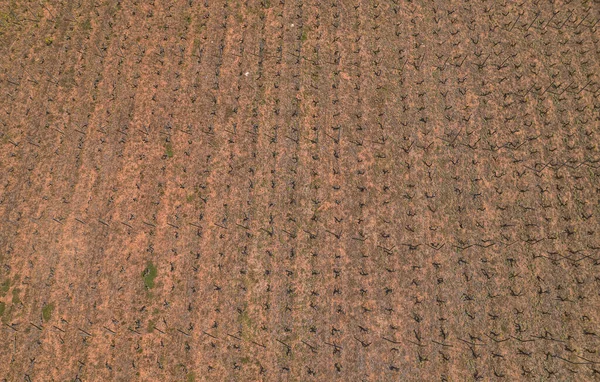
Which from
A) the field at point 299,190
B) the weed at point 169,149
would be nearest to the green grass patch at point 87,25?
the field at point 299,190

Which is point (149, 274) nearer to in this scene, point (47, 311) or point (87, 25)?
point (47, 311)

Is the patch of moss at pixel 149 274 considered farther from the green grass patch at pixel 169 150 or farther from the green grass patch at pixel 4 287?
the green grass patch at pixel 4 287

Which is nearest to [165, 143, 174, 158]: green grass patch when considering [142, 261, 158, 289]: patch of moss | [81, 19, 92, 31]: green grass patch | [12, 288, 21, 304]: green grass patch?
[142, 261, 158, 289]: patch of moss

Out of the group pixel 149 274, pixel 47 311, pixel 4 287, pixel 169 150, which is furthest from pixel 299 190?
pixel 4 287

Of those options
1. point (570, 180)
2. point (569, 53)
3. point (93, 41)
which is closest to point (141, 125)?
point (93, 41)

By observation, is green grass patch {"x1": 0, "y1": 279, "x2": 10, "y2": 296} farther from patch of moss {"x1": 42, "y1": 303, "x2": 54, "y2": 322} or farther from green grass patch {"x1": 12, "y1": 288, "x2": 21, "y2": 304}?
patch of moss {"x1": 42, "y1": 303, "x2": 54, "y2": 322}

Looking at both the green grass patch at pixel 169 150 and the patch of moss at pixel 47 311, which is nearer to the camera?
the patch of moss at pixel 47 311
